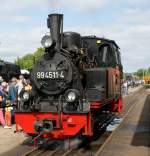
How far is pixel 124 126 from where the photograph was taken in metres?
14.8

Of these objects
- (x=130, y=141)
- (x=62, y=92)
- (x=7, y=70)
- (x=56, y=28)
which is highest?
(x=56, y=28)

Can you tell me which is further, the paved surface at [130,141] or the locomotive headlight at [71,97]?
the locomotive headlight at [71,97]

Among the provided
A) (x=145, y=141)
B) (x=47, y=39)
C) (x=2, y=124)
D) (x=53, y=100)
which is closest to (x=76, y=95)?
(x=53, y=100)

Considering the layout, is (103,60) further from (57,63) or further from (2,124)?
(2,124)

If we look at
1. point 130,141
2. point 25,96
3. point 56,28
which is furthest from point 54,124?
point 130,141

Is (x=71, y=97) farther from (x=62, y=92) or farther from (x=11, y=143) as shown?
(x=11, y=143)

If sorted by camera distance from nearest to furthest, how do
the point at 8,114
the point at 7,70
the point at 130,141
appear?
the point at 130,141
the point at 8,114
the point at 7,70

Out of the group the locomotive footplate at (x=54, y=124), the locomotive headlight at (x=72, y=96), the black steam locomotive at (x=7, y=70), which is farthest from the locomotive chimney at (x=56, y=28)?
the black steam locomotive at (x=7, y=70)

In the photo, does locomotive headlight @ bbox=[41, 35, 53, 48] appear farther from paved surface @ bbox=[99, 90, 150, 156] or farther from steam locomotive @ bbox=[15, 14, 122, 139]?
paved surface @ bbox=[99, 90, 150, 156]

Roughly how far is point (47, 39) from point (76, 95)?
1635 mm

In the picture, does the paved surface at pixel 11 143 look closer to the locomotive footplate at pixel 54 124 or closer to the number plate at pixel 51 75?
the locomotive footplate at pixel 54 124

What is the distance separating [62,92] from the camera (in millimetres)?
10484

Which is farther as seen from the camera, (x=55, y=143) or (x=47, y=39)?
(x=55, y=143)

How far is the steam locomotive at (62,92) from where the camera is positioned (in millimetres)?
9914
